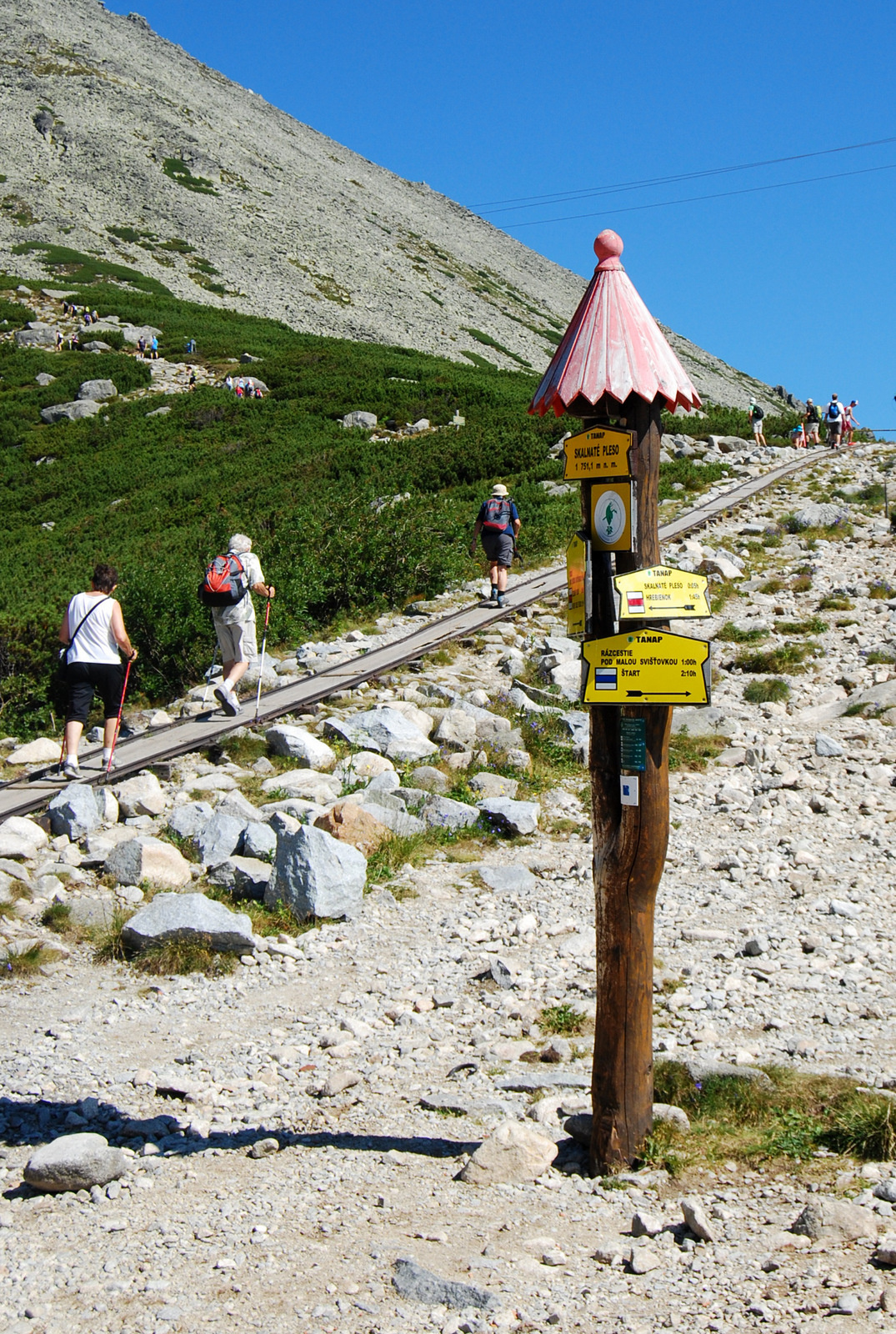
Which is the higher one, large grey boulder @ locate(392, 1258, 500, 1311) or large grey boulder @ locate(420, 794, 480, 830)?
large grey boulder @ locate(420, 794, 480, 830)

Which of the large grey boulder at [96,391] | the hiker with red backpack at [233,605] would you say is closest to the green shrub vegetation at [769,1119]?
the hiker with red backpack at [233,605]

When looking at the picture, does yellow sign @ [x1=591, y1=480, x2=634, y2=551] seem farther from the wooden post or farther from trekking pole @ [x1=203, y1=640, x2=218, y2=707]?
trekking pole @ [x1=203, y1=640, x2=218, y2=707]

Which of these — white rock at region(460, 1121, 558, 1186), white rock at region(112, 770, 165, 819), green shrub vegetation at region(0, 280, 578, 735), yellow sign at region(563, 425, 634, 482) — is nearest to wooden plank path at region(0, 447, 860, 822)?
white rock at region(112, 770, 165, 819)

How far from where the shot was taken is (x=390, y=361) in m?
48.1

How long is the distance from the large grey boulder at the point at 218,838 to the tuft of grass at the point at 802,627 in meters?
8.86

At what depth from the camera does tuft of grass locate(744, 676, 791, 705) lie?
482 inches

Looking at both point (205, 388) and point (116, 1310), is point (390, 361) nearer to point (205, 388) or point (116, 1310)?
point (205, 388)

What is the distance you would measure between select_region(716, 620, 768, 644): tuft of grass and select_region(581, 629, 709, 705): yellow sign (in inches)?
403

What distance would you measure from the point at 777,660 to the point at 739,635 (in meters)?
1.20

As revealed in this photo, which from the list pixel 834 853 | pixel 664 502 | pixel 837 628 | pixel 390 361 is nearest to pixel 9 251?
pixel 390 361

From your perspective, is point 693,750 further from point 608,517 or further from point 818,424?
point 818,424

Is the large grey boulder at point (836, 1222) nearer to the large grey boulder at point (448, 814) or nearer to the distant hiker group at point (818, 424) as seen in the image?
the large grey boulder at point (448, 814)

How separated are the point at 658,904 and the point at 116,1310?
4.80m

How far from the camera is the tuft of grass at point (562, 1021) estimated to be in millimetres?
5992
